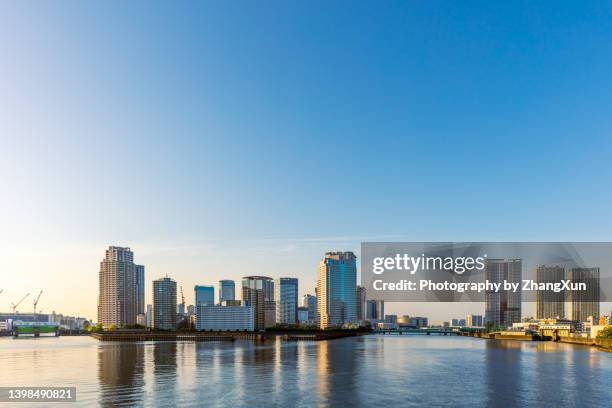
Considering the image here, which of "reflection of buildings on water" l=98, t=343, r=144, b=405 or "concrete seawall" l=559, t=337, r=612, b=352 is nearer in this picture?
"reflection of buildings on water" l=98, t=343, r=144, b=405

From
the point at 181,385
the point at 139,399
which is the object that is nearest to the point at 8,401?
the point at 139,399

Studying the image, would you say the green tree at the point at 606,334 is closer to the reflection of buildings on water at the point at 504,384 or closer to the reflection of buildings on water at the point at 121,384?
the reflection of buildings on water at the point at 504,384

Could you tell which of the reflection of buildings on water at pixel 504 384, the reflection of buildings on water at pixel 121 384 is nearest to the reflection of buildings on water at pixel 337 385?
the reflection of buildings on water at pixel 504 384

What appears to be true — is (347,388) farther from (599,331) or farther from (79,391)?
(599,331)

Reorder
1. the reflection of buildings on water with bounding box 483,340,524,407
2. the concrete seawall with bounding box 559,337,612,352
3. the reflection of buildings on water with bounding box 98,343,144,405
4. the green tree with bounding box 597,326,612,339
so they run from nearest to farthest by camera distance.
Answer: the reflection of buildings on water with bounding box 98,343,144,405
the reflection of buildings on water with bounding box 483,340,524,407
the concrete seawall with bounding box 559,337,612,352
the green tree with bounding box 597,326,612,339

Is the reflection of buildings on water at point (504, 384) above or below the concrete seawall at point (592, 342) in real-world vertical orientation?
above

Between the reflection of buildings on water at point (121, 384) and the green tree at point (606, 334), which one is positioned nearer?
the reflection of buildings on water at point (121, 384)

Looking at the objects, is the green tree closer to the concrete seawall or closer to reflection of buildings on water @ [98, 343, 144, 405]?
the concrete seawall

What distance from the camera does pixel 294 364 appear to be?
8762 cm

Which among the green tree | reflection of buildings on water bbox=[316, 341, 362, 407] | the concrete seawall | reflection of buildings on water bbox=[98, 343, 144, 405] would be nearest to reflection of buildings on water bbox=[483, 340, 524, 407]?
reflection of buildings on water bbox=[316, 341, 362, 407]

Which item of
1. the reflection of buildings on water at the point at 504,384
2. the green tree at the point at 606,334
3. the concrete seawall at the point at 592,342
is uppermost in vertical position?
the reflection of buildings on water at the point at 504,384

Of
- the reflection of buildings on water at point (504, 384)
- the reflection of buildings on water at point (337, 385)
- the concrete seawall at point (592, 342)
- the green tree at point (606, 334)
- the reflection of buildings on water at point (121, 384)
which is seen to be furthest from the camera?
the green tree at point (606, 334)

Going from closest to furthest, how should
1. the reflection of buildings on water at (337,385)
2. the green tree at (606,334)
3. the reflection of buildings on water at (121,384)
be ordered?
the reflection of buildings on water at (337,385) < the reflection of buildings on water at (121,384) < the green tree at (606,334)

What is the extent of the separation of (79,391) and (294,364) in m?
41.0
